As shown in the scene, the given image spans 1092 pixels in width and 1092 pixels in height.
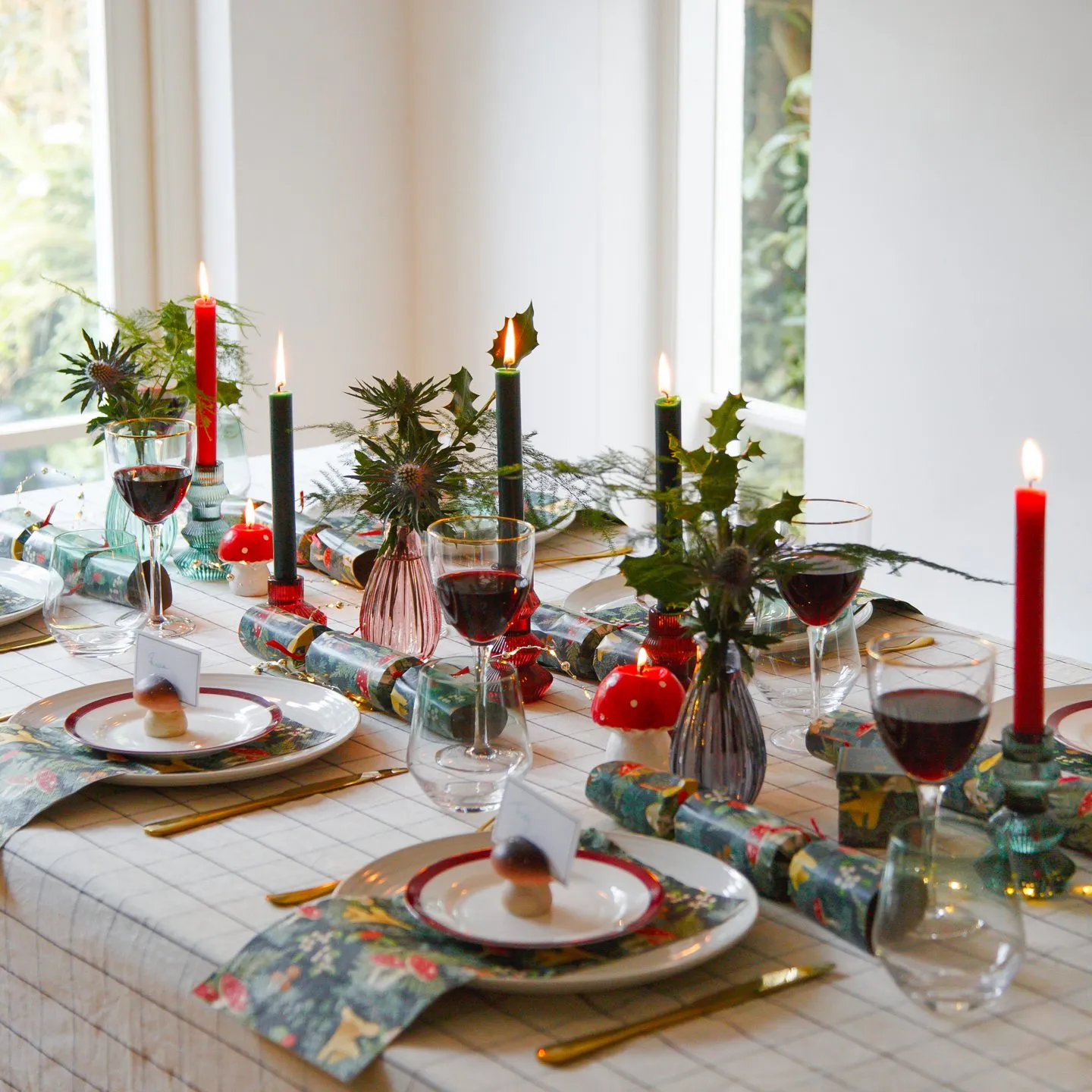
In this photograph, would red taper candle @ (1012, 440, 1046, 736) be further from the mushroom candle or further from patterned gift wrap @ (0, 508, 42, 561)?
patterned gift wrap @ (0, 508, 42, 561)

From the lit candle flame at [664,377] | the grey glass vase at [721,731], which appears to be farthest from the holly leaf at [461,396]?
the grey glass vase at [721,731]

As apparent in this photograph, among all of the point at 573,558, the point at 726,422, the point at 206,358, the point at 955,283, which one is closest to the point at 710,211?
the point at 955,283

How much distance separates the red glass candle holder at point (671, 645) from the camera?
133 cm

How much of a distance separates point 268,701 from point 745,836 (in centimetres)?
48

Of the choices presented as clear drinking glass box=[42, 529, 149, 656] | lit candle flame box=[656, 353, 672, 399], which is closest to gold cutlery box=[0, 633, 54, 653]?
clear drinking glass box=[42, 529, 149, 656]

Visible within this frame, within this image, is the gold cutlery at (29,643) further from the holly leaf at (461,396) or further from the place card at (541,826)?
the place card at (541,826)

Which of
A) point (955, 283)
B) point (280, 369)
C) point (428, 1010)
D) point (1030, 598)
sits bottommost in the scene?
point (428, 1010)

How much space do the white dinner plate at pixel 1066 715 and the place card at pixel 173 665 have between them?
63cm

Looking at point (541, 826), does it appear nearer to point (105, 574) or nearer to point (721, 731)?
point (721, 731)

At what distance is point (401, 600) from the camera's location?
1.50 metres

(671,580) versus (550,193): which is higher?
(550,193)

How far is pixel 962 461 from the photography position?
2.72 metres

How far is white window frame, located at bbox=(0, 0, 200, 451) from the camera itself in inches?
140

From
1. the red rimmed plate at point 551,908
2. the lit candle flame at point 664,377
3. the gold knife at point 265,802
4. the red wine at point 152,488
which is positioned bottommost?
the gold knife at point 265,802
